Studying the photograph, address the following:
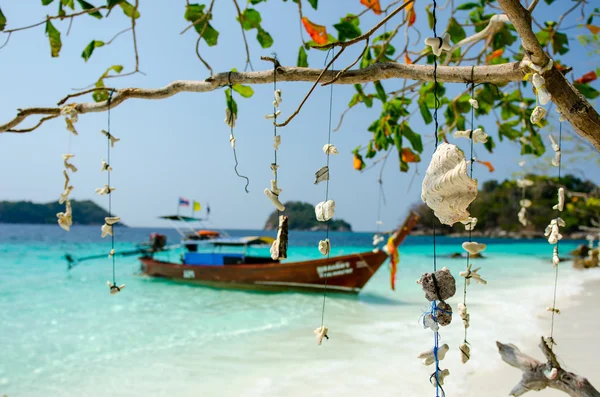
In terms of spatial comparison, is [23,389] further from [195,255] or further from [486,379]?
[195,255]

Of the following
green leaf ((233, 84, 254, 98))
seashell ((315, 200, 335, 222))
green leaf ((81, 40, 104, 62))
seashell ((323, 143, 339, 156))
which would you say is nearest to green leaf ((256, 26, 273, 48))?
green leaf ((233, 84, 254, 98))

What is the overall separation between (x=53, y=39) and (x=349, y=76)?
1419 millimetres

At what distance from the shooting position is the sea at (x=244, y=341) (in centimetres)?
373

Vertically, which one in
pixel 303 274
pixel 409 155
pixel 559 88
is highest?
pixel 409 155

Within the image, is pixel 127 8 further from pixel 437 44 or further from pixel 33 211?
pixel 33 211

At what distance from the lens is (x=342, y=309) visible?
8.13m

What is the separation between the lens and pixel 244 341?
18.4 feet

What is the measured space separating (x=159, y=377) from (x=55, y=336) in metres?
3.16

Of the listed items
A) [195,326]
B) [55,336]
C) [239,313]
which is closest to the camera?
[55,336]

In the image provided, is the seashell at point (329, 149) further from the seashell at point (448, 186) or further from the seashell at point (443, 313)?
the seashell at point (443, 313)

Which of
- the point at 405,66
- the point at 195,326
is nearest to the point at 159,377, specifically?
the point at 195,326

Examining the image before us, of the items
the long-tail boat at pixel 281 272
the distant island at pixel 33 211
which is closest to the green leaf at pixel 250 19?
the long-tail boat at pixel 281 272

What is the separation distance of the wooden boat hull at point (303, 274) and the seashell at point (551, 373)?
7260mm

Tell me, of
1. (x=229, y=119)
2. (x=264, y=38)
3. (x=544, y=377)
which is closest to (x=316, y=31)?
(x=264, y=38)
